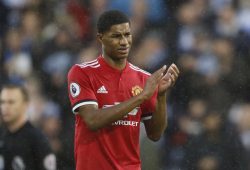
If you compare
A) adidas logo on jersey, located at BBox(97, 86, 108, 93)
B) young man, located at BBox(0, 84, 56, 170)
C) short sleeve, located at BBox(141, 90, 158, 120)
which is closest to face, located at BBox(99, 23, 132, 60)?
adidas logo on jersey, located at BBox(97, 86, 108, 93)

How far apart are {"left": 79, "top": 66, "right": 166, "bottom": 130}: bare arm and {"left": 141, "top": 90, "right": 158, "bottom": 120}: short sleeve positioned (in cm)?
32

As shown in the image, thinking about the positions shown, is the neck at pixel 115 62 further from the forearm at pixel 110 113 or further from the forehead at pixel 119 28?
the forearm at pixel 110 113

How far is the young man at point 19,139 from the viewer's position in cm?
598

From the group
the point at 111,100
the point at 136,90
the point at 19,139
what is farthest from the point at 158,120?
the point at 19,139

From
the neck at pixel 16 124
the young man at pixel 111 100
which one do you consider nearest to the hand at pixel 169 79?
the young man at pixel 111 100

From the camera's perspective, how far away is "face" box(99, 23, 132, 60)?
4102 mm

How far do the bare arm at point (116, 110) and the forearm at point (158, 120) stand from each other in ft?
1.06

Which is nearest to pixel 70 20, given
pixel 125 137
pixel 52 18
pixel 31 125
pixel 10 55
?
pixel 52 18

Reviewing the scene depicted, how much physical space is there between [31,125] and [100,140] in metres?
2.23

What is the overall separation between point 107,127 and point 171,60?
2.45m

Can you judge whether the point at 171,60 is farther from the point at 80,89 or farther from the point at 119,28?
the point at 80,89

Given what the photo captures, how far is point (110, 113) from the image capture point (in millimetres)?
3893

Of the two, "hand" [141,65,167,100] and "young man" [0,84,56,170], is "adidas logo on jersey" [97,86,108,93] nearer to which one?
"hand" [141,65,167,100]

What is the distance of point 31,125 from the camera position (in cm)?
614
